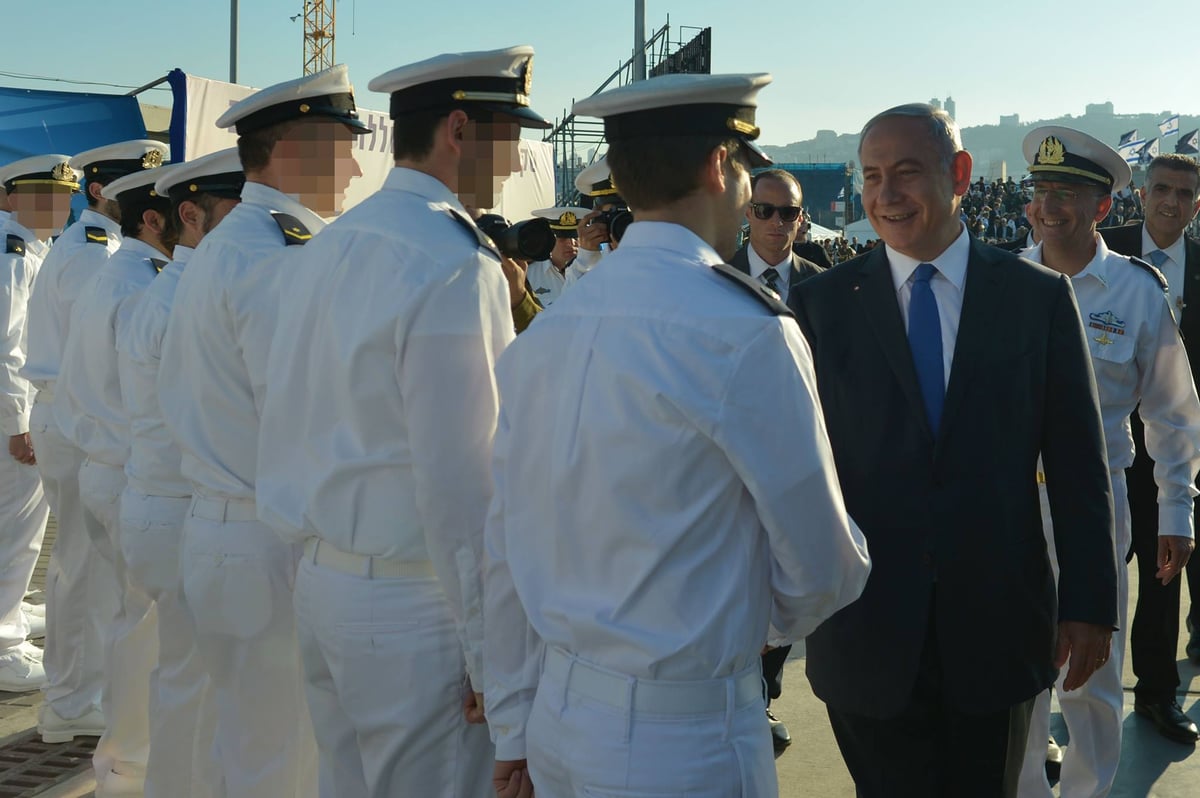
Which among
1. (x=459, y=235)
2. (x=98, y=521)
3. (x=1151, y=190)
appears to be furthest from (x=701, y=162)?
(x=1151, y=190)

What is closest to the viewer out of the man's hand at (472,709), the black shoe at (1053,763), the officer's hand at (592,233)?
the man's hand at (472,709)

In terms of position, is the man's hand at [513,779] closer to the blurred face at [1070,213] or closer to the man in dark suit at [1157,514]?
the man in dark suit at [1157,514]

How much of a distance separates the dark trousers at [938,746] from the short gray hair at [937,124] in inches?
46.2

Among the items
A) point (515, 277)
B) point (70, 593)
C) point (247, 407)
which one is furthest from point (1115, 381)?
point (70, 593)

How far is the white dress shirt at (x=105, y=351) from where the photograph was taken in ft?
14.6

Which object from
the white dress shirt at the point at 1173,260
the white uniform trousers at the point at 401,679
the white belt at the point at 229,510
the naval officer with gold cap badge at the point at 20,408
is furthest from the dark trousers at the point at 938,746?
the naval officer with gold cap badge at the point at 20,408

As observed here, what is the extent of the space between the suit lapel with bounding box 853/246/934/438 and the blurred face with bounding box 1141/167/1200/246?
3.51 metres

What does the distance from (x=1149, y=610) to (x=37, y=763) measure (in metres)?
4.83

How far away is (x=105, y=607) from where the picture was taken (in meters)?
5.20

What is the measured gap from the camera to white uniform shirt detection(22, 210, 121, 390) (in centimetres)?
549

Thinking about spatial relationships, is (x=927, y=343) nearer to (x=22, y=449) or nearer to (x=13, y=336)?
(x=22, y=449)

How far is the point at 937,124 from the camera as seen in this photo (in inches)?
114

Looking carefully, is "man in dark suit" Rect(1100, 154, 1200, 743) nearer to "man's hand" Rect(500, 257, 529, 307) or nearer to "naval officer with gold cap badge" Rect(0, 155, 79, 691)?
"man's hand" Rect(500, 257, 529, 307)

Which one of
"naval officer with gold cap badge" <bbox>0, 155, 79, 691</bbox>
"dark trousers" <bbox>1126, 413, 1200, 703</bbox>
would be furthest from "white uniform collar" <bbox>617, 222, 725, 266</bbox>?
"naval officer with gold cap badge" <bbox>0, 155, 79, 691</bbox>
